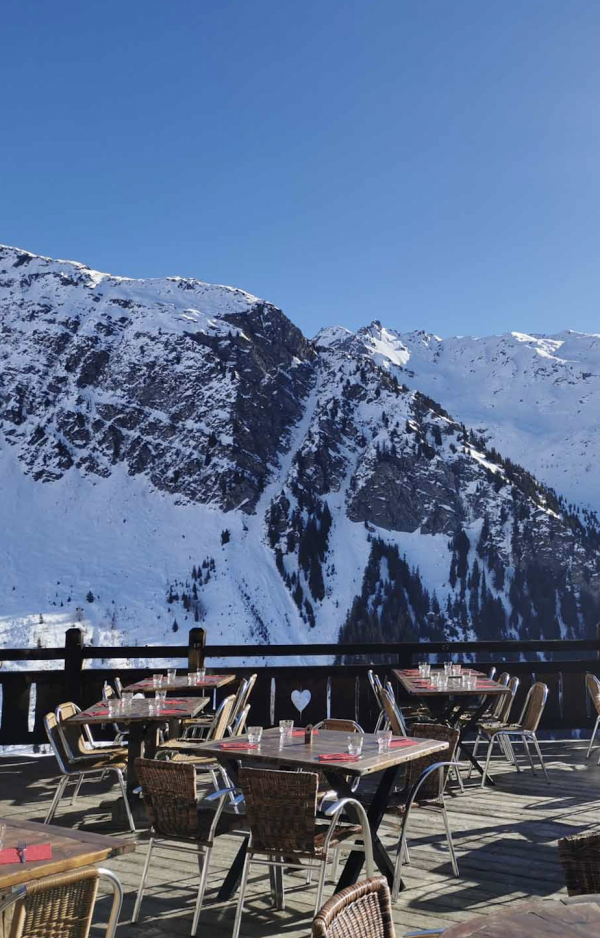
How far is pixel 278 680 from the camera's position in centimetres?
962

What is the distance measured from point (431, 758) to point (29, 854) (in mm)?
2917

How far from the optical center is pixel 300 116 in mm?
18578

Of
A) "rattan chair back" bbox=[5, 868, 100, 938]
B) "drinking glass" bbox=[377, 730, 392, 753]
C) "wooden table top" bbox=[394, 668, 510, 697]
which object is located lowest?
"rattan chair back" bbox=[5, 868, 100, 938]

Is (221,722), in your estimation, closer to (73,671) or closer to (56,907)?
(73,671)

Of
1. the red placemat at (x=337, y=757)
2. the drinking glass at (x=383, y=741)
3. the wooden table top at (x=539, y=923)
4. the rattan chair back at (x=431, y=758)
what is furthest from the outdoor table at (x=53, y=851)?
the rattan chair back at (x=431, y=758)

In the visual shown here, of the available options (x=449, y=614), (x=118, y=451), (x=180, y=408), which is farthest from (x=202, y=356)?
(x=449, y=614)

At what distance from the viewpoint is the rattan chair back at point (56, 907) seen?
7.23 ft

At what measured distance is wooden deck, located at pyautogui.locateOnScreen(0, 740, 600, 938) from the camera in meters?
4.25

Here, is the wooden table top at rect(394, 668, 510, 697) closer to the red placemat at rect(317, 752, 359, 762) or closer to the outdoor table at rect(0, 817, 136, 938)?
the red placemat at rect(317, 752, 359, 762)

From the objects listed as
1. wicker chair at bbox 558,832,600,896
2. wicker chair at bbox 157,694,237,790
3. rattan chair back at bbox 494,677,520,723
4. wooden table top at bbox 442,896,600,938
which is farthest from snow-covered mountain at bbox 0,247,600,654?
wooden table top at bbox 442,896,600,938

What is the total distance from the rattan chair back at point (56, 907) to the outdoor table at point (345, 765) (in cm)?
195

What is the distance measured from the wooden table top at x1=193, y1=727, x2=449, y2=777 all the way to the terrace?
2.62 ft

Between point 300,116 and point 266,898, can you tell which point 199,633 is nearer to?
point 266,898

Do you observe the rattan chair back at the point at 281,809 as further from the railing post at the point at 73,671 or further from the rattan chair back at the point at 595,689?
the railing post at the point at 73,671
